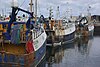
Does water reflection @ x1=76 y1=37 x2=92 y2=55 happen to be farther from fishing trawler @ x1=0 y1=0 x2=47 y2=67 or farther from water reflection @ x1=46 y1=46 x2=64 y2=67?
fishing trawler @ x1=0 y1=0 x2=47 y2=67

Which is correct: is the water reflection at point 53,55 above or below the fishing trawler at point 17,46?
below

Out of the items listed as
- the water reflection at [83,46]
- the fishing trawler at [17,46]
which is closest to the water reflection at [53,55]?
the water reflection at [83,46]

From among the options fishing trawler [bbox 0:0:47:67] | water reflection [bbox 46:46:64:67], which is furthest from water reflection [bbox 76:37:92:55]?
fishing trawler [bbox 0:0:47:67]

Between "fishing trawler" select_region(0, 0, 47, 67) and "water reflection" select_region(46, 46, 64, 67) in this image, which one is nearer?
"fishing trawler" select_region(0, 0, 47, 67)

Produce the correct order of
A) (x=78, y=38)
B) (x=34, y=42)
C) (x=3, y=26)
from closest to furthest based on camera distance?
(x=34, y=42), (x=3, y=26), (x=78, y=38)

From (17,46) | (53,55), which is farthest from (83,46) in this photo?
(17,46)

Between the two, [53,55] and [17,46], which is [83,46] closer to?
[53,55]

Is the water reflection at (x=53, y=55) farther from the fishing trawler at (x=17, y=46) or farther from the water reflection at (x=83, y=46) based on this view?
the fishing trawler at (x=17, y=46)

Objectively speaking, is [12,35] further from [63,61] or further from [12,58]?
[63,61]

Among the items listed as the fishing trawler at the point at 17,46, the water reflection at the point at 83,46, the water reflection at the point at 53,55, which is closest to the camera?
the fishing trawler at the point at 17,46

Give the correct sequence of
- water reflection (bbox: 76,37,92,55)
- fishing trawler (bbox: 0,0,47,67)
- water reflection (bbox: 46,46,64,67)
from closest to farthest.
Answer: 1. fishing trawler (bbox: 0,0,47,67)
2. water reflection (bbox: 46,46,64,67)
3. water reflection (bbox: 76,37,92,55)

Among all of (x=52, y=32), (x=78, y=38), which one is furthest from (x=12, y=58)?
(x=78, y=38)

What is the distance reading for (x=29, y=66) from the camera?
3091 cm

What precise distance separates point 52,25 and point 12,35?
29.2m
